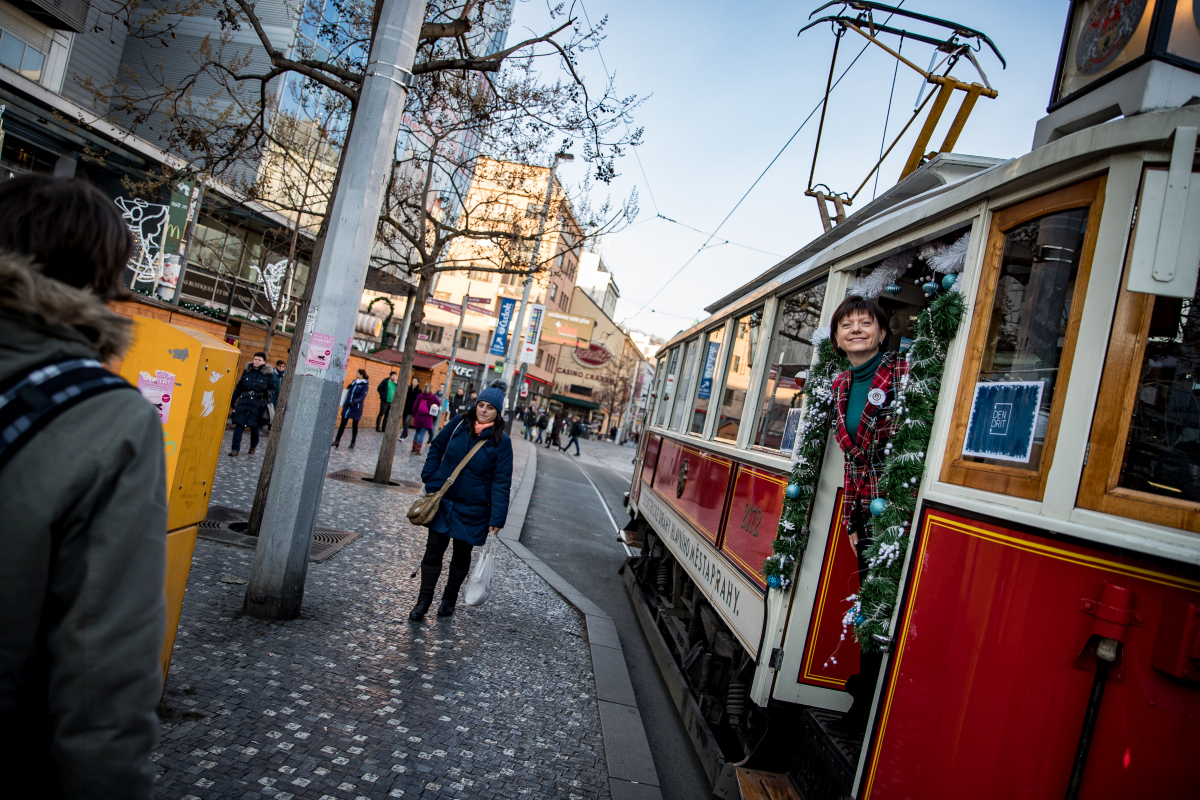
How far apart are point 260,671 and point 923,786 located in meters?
3.21

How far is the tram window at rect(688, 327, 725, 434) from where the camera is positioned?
255 inches

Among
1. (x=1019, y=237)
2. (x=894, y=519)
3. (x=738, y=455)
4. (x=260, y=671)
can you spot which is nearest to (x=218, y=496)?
(x=260, y=671)

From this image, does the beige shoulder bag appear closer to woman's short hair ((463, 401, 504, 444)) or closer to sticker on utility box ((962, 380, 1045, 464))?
woman's short hair ((463, 401, 504, 444))

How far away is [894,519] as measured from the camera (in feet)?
9.55

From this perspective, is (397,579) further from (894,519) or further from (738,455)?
(894,519)

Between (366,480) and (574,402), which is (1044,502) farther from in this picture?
(574,402)

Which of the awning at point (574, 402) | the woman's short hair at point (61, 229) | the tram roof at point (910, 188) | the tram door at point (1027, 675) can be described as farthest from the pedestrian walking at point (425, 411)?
the awning at point (574, 402)

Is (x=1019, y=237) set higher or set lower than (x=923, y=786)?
higher

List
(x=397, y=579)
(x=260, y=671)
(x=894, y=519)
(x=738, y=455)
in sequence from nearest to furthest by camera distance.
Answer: (x=894, y=519) < (x=260, y=671) < (x=738, y=455) < (x=397, y=579)

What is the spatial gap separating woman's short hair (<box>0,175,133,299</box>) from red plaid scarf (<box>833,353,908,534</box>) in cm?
280

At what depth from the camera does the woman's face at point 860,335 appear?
3.40 metres

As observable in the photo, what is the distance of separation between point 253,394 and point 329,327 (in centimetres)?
775

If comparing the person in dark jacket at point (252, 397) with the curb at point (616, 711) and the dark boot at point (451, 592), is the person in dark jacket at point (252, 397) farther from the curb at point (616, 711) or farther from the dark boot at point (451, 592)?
the dark boot at point (451, 592)

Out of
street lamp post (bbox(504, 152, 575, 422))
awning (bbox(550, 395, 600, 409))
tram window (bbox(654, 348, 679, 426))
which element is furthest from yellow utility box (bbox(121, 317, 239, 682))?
awning (bbox(550, 395, 600, 409))
